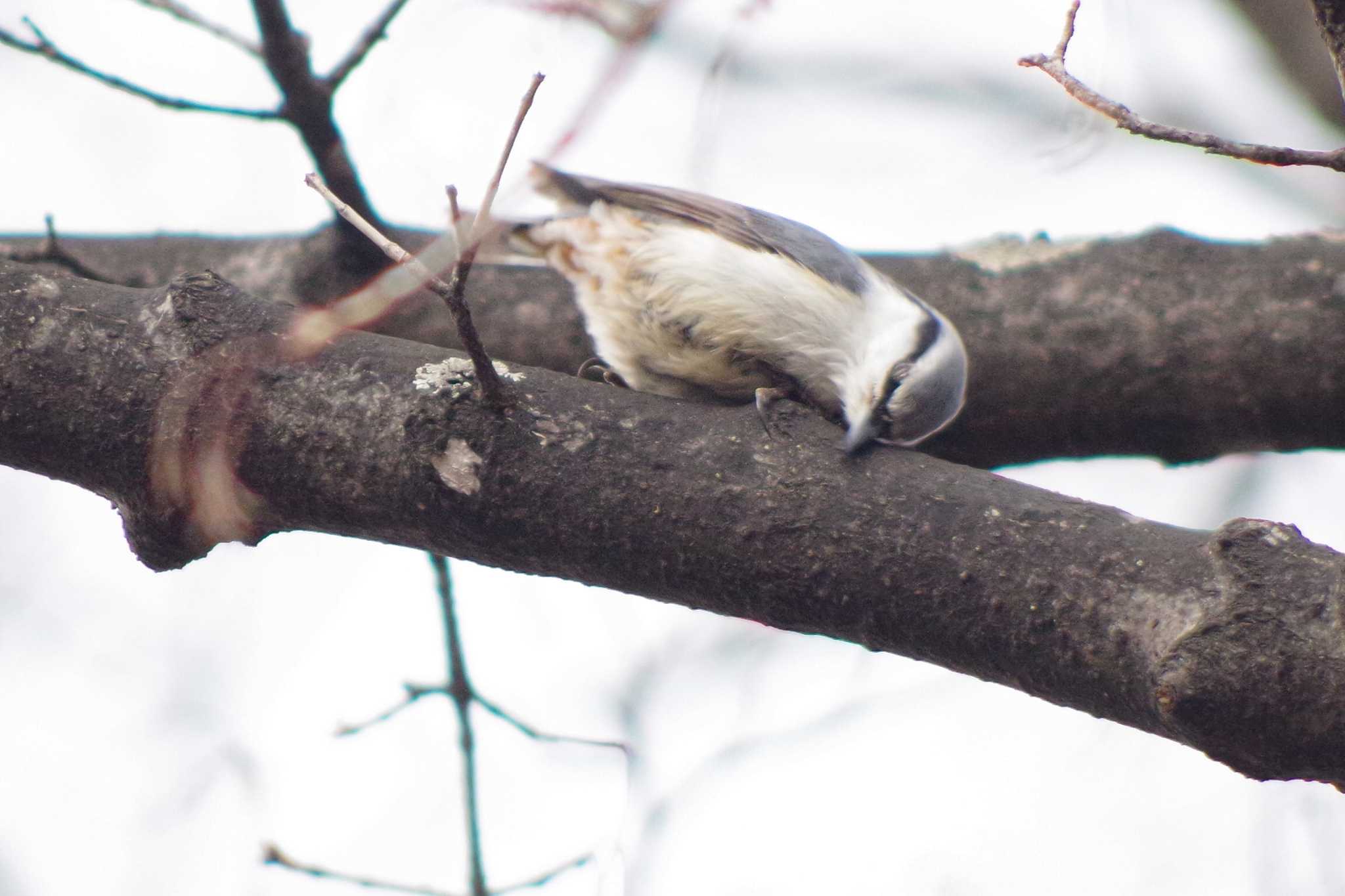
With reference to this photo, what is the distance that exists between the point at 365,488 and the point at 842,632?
2.36 feet

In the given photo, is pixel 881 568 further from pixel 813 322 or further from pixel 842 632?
pixel 813 322

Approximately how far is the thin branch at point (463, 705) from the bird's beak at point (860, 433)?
83 cm

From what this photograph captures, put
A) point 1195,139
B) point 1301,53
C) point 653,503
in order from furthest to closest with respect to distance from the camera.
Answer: point 1301,53, point 653,503, point 1195,139

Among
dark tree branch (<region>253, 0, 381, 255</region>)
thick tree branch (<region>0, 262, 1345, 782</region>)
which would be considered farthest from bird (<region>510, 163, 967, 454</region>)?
thick tree branch (<region>0, 262, 1345, 782</region>)

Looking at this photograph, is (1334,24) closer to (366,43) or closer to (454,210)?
(454,210)

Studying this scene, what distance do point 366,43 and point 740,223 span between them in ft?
3.07

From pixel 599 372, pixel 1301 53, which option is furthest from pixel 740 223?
pixel 1301 53

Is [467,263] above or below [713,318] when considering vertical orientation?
above

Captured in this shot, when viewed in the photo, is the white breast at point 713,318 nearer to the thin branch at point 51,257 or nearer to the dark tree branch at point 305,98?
the dark tree branch at point 305,98

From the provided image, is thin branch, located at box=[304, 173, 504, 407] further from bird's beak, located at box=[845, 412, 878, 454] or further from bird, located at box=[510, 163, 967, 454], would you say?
bird, located at box=[510, 163, 967, 454]

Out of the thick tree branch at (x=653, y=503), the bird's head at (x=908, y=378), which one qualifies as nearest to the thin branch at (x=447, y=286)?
the thick tree branch at (x=653, y=503)

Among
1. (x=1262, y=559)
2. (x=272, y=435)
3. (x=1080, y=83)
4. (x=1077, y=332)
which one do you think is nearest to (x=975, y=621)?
(x=1262, y=559)

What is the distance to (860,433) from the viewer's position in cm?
209

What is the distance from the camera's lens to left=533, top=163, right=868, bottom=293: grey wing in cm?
291
